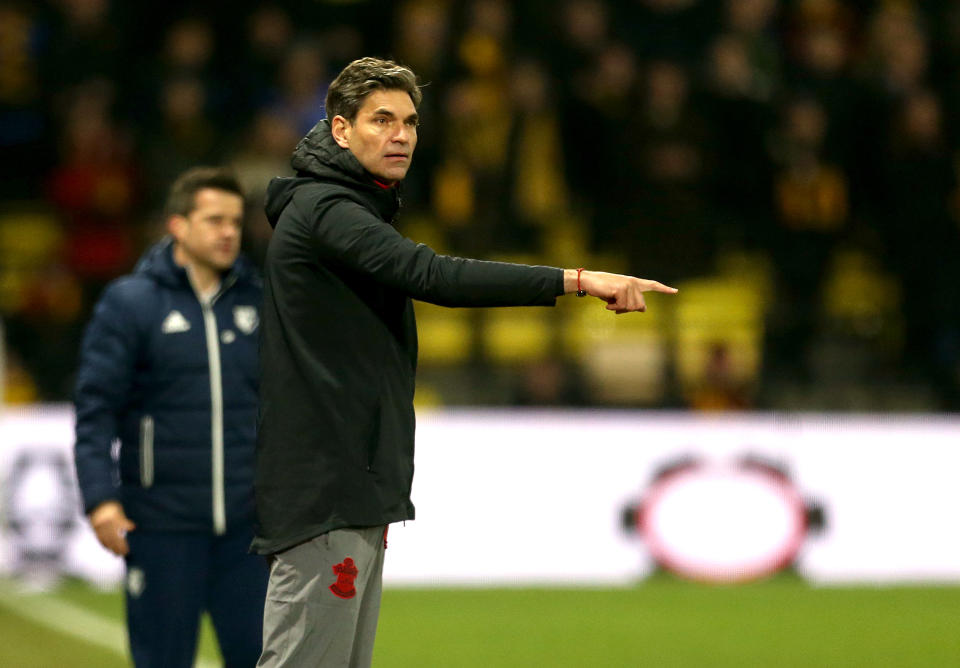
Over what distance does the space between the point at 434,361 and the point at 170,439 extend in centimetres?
678

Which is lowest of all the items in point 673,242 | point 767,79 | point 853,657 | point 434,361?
point 853,657

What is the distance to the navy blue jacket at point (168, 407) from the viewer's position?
4.99 meters

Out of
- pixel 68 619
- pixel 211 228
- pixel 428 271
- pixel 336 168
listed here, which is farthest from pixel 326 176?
pixel 68 619

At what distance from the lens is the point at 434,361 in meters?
11.8

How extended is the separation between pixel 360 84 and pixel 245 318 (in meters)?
1.68

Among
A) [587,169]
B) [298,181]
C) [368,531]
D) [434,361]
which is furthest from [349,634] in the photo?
[587,169]

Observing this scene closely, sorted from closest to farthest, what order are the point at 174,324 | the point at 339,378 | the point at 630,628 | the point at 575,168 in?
the point at 339,378 < the point at 174,324 < the point at 630,628 < the point at 575,168

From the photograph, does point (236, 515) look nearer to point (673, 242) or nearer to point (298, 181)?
point (298, 181)

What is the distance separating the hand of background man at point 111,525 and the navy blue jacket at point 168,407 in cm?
3

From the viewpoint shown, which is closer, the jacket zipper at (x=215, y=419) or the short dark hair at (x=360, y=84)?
the short dark hair at (x=360, y=84)

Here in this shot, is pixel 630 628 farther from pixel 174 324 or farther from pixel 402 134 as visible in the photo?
pixel 402 134

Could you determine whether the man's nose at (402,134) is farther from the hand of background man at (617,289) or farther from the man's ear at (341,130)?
the hand of background man at (617,289)

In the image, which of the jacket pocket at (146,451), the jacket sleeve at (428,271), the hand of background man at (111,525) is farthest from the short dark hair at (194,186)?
the jacket sleeve at (428,271)

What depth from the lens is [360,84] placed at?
3.71 meters
